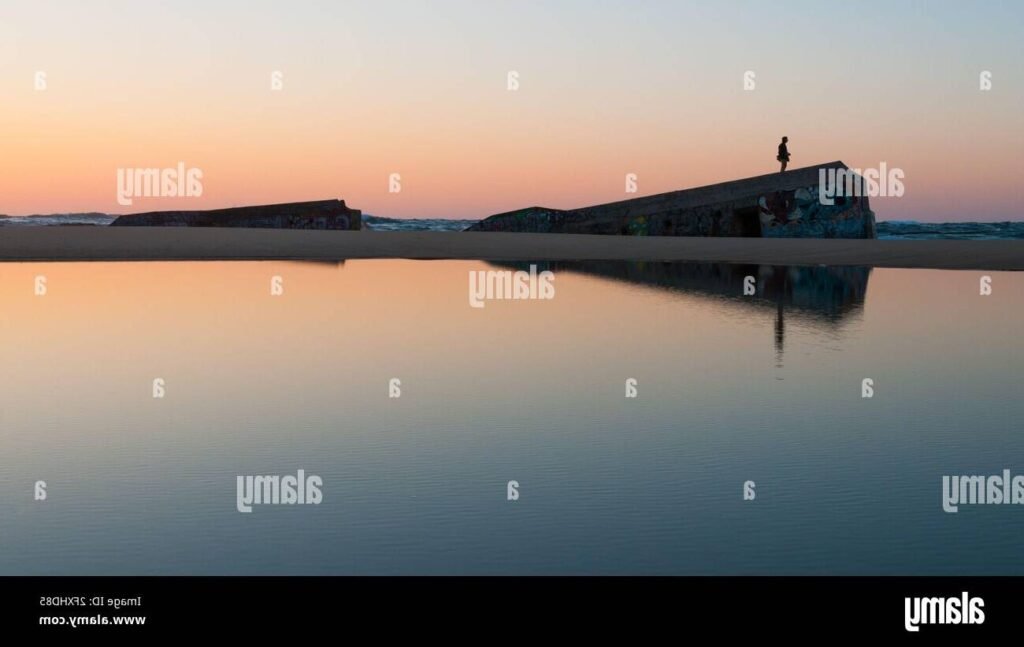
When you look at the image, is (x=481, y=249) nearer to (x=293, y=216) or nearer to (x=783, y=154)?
(x=783, y=154)

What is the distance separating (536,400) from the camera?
9875 millimetres

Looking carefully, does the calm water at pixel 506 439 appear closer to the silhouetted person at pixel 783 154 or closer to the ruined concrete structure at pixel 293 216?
the silhouetted person at pixel 783 154

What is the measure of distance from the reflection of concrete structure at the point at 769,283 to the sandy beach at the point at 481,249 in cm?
382

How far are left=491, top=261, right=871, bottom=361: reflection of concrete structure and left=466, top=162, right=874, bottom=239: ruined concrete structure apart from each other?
44.8ft

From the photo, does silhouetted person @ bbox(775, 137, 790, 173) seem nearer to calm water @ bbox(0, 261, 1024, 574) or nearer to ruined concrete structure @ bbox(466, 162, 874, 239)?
ruined concrete structure @ bbox(466, 162, 874, 239)

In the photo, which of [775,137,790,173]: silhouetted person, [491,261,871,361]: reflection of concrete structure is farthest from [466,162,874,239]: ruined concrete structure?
[491,261,871,361]: reflection of concrete structure

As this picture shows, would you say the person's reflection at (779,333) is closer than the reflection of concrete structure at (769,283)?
Yes

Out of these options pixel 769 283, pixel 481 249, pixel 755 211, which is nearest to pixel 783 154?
pixel 755 211

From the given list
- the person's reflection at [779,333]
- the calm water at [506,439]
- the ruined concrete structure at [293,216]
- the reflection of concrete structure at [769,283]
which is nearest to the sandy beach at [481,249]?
the reflection of concrete structure at [769,283]

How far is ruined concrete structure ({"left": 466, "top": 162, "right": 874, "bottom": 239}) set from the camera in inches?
1828

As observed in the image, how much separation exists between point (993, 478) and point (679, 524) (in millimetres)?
2233

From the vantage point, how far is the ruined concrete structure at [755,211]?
152 feet
